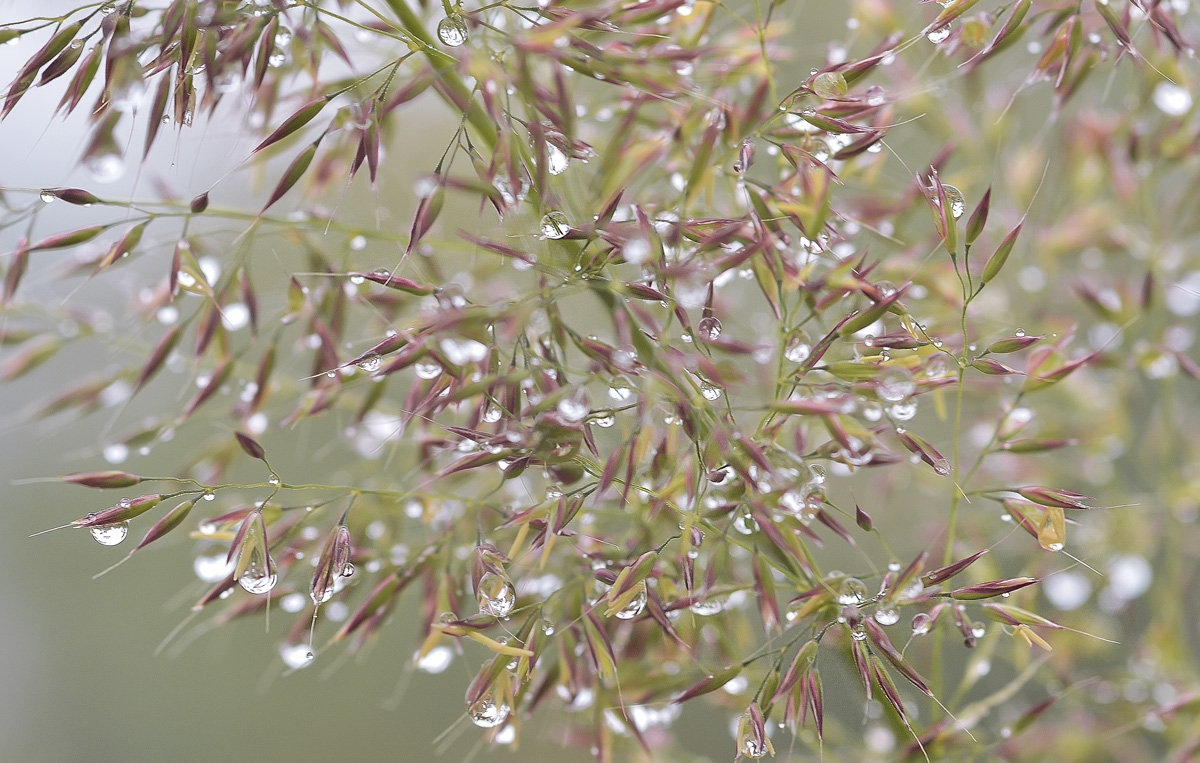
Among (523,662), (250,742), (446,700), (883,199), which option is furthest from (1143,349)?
(250,742)

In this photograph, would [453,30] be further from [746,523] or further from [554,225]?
[746,523]

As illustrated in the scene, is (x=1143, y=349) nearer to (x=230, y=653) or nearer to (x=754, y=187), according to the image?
(x=754, y=187)

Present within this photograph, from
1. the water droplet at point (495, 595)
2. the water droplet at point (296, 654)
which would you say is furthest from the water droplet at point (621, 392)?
the water droplet at point (296, 654)

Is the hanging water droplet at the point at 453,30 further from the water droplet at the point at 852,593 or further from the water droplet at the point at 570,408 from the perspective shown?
the water droplet at the point at 852,593

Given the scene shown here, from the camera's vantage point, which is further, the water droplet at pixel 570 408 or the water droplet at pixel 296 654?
the water droplet at pixel 296 654

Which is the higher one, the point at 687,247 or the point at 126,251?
the point at 126,251

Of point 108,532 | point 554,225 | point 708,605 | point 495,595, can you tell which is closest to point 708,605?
point 708,605
